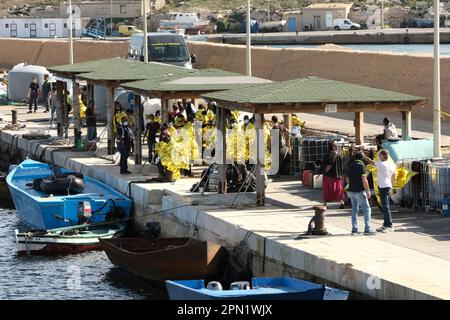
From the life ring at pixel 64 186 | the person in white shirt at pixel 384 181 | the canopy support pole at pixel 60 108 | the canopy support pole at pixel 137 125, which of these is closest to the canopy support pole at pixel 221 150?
the life ring at pixel 64 186

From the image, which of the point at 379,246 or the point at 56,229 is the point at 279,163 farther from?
the point at 379,246

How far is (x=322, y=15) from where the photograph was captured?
457ft

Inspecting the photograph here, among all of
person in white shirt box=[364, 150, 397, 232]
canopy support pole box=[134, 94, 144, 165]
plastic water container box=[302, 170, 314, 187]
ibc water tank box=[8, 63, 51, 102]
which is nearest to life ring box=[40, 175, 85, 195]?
canopy support pole box=[134, 94, 144, 165]

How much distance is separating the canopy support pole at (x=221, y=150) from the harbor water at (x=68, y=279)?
2.97m

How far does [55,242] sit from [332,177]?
260 inches

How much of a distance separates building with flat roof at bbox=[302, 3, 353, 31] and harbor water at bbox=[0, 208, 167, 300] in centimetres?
10778

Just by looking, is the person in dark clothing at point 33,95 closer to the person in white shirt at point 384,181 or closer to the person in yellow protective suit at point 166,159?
the person in yellow protective suit at point 166,159

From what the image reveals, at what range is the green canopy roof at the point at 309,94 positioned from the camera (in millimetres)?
29156

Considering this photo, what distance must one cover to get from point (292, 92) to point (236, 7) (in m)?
129

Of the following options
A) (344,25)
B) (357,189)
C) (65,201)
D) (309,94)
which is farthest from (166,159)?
(344,25)

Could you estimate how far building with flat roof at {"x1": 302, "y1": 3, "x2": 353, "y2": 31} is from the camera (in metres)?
138

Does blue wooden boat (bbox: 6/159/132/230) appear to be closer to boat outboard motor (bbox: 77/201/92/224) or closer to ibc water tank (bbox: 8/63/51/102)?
boat outboard motor (bbox: 77/201/92/224)

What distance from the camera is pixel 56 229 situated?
32.1 meters

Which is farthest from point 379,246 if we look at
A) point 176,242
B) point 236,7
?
point 236,7
